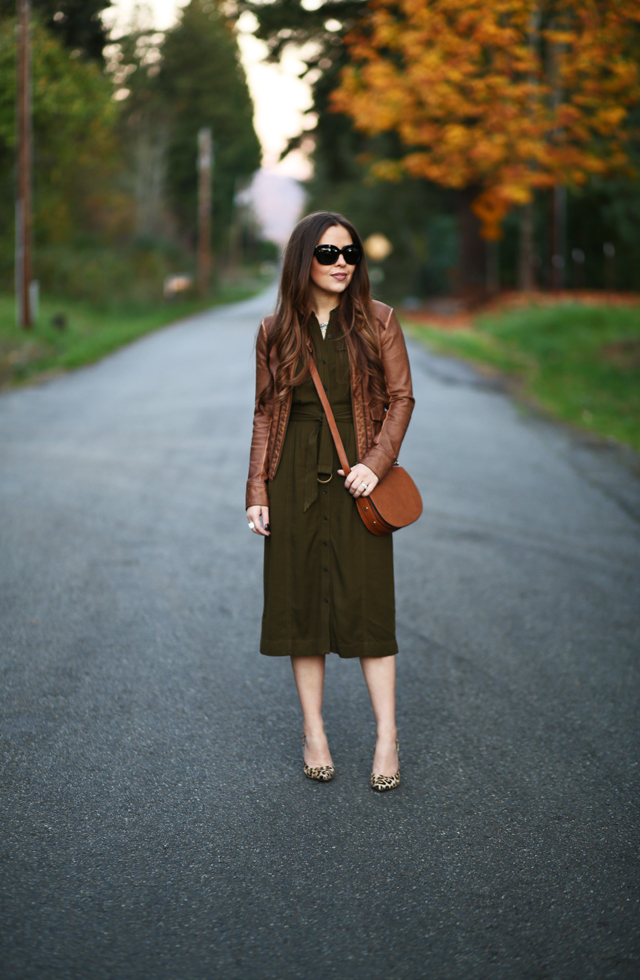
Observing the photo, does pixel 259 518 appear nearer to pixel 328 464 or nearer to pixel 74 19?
pixel 328 464

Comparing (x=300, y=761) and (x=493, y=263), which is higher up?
(x=493, y=263)

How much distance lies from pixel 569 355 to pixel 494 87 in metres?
7.26

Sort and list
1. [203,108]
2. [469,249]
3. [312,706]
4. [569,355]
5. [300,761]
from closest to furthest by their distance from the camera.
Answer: [312,706] → [300,761] → [569,355] → [469,249] → [203,108]

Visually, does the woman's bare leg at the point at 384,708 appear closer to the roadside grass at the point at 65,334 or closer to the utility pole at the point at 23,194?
the roadside grass at the point at 65,334

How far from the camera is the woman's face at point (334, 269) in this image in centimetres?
325

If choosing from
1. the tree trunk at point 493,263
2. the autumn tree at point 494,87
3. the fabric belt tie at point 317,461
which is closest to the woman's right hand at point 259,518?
the fabric belt tie at point 317,461

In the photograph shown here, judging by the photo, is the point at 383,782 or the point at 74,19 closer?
the point at 383,782

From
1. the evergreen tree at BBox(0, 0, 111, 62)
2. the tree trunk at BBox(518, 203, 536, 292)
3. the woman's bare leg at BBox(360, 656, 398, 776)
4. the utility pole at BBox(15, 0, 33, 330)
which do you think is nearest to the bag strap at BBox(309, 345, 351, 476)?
the woman's bare leg at BBox(360, 656, 398, 776)

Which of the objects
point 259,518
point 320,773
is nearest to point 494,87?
point 259,518

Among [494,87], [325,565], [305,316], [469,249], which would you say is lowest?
[325,565]

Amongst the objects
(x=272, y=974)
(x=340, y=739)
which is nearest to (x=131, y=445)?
(x=340, y=739)

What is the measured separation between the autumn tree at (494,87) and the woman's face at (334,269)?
1236 centimetres

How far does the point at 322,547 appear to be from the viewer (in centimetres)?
334

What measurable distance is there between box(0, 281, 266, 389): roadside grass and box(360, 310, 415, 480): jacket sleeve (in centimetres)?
1200
